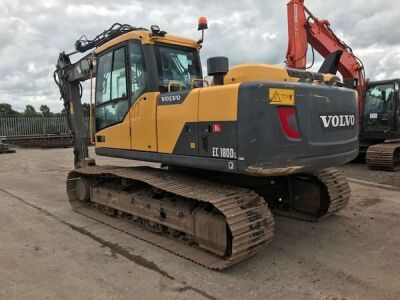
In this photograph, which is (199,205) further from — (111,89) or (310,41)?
(310,41)

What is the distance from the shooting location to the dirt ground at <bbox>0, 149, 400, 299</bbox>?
3.96 meters

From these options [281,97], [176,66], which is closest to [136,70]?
[176,66]

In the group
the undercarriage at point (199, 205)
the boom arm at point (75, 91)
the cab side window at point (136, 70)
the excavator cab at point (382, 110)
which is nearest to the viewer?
the undercarriage at point (199, 205)

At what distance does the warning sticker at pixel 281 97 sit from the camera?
4.20m

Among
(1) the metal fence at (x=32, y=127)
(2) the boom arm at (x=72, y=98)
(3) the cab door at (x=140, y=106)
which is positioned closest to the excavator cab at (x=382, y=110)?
(2) the boom arm at (x=72, y=98)

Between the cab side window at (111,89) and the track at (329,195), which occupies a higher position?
the cab side window at (111,89)

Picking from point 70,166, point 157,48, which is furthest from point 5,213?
point 70,166

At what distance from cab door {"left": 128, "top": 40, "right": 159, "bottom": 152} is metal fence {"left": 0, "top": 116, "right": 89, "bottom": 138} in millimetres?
22206

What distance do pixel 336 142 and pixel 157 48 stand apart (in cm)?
261

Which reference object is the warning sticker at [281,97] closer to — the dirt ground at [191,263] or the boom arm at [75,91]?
the dirt ground at [191,263]

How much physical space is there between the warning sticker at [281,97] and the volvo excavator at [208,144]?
0.4 inches

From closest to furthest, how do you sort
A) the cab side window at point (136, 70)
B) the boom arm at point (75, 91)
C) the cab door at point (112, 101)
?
1. the cab side window at point (136, 70)
2. the cab door at point (112, 101)
3. the boom arm at point (75, 91)

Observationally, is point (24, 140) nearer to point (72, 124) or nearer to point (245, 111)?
point (72, 124)

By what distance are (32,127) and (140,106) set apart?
2508 centimetres
